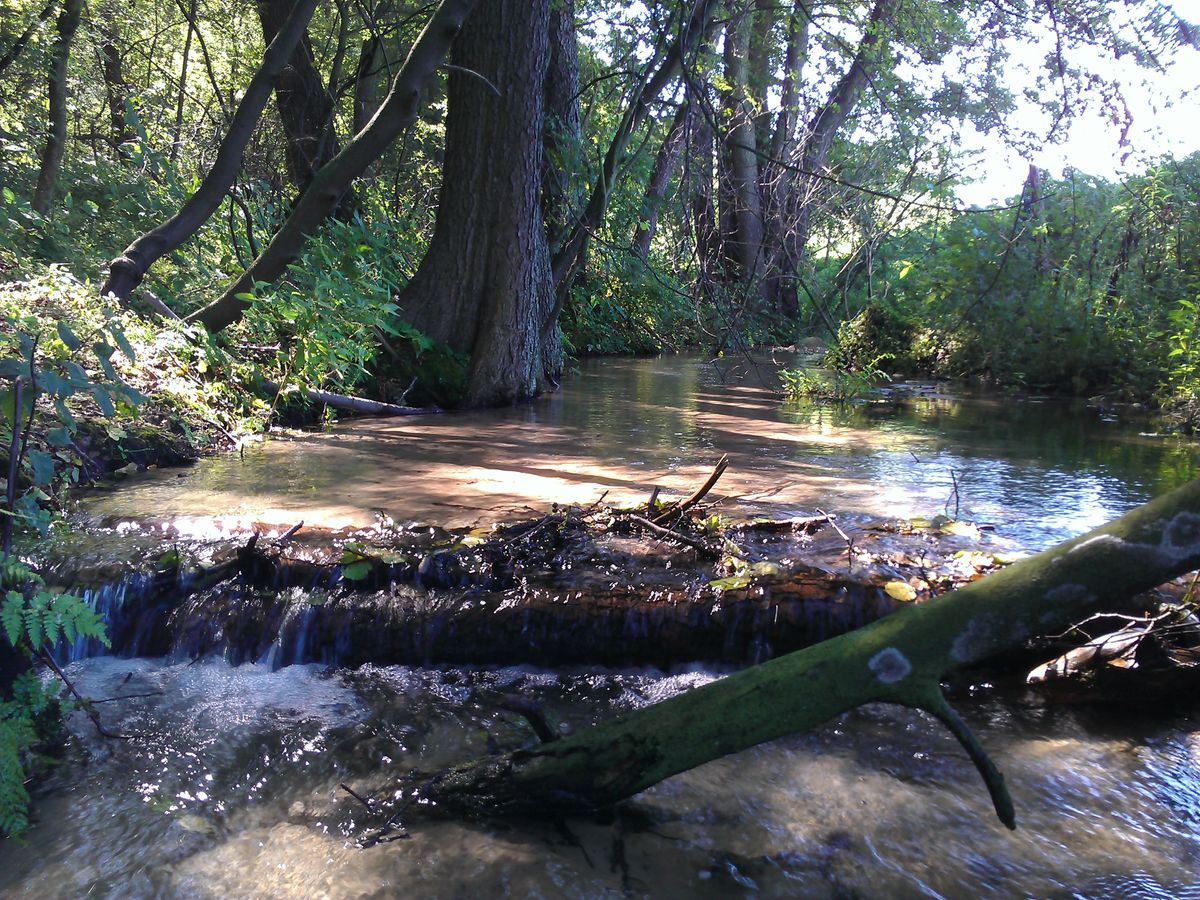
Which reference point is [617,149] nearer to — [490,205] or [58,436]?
[490,205]

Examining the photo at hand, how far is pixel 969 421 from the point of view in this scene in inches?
371

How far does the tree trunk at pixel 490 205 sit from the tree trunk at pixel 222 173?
113 inches

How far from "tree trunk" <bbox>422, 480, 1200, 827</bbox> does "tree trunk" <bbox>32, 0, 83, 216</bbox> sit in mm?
12001

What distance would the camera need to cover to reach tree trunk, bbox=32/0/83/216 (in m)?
11.1

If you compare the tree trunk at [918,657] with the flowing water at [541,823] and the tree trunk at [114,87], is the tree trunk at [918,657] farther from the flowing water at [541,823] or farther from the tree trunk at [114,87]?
the tree trunk at [114,87]

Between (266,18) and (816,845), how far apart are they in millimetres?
12125

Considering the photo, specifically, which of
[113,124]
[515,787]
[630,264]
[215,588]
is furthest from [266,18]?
[515,787]

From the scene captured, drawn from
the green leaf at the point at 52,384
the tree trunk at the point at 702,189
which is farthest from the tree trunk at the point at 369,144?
the green leaf at the point at 52,384

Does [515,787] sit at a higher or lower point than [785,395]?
lower

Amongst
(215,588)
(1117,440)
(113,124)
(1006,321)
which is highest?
(113,124)

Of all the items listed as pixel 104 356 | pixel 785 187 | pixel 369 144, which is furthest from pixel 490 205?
pixel 104 356

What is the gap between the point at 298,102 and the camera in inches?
459

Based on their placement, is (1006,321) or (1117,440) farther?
(1006,321)

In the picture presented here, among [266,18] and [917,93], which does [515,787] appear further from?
[917,93]
